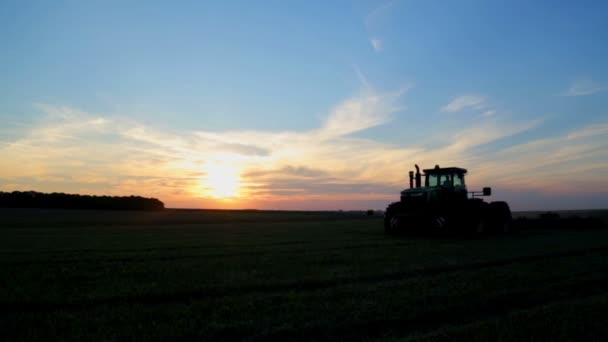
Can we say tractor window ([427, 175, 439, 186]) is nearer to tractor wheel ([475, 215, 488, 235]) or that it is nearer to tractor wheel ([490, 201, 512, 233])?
tractor wheel ([475, 215, 488, 235])

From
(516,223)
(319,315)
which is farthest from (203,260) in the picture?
(516,223)

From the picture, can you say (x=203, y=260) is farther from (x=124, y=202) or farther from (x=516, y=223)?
(x=124, y=202)

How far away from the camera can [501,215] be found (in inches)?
886

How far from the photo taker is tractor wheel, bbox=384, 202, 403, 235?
21.0m

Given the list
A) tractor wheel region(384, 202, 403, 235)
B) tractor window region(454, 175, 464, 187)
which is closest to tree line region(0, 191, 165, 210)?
tractor wheel region(384, 202, 403, 235)

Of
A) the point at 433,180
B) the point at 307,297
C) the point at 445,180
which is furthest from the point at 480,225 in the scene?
the point at 307,297

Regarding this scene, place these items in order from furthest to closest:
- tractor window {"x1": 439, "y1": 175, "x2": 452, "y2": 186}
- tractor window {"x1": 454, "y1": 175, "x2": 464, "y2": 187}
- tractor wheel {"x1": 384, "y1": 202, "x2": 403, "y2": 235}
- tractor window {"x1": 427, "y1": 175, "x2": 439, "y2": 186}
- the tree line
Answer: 1. the tree line
2. tractor window {"x1": 427, "y1": 175, "x2": 439, "y2": 186}
3. tractor window {"x1": 454, "y1": 175, "x2": 464, "y2": 187}
4. tractor window {"x1": 439, "y1": 175, "x2": 452, "y2": 186}
5. tractor wheel {"x1": 384, "y1": 202, "x2": 403, "y2": 235}

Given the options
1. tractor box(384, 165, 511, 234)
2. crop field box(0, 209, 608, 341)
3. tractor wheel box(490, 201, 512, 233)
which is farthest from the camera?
tractor wheel box(490, 201, 512, 233)

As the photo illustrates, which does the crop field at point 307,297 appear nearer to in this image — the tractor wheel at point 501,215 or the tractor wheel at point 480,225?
the tractor wheel at point 480,225

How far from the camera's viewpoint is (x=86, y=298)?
7262 millimetres

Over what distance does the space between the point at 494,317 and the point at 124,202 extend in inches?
3220

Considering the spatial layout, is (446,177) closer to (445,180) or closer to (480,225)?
(445,180)

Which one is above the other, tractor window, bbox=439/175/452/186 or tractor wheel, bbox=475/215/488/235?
tractor window, bbox=439/175/452/186

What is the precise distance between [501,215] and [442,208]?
4.94 m
